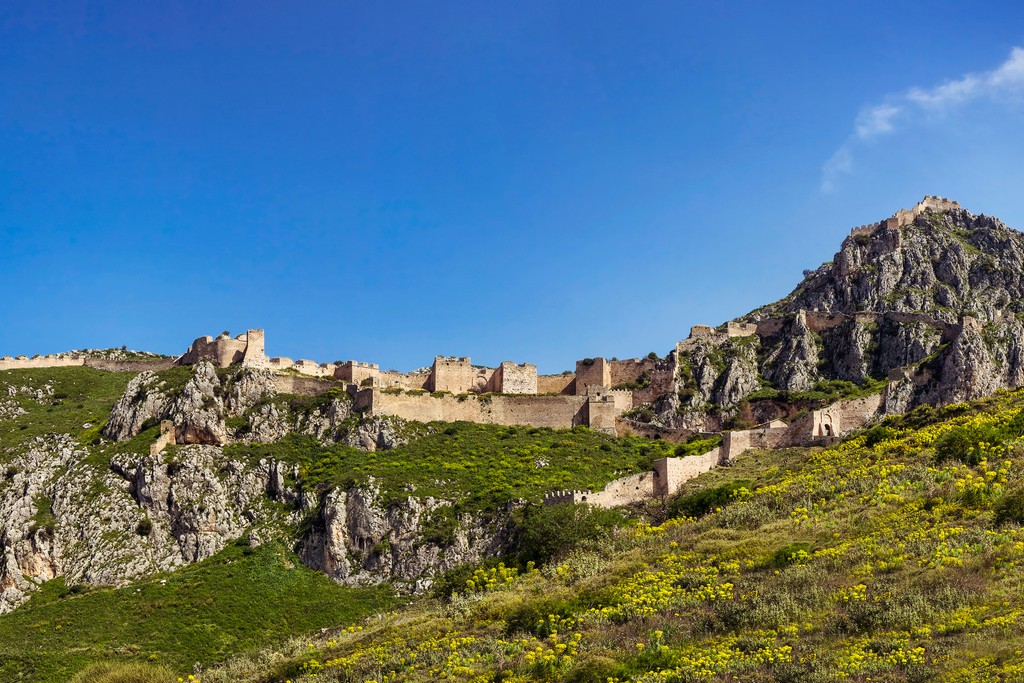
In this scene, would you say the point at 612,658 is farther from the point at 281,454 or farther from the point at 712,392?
the point at 712,392

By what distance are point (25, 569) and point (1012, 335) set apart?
74.3 meters

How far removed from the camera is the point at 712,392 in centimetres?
8188

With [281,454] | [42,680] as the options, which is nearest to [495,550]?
[281,454]

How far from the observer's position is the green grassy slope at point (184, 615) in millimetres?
44531

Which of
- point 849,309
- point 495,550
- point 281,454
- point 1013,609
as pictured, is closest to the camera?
point 1013,609

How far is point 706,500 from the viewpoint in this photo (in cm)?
4597

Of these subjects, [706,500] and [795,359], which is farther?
[795,359]

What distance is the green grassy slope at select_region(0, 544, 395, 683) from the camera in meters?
44.5

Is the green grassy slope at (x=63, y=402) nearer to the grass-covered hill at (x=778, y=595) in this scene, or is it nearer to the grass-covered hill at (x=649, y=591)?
the grass-covered hill at (x=649, y=591)

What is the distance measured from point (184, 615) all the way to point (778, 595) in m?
31.3

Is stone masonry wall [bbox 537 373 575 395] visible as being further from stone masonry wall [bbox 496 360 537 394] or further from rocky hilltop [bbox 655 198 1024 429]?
rocky hilltop [bbox 655 198 1024 429]

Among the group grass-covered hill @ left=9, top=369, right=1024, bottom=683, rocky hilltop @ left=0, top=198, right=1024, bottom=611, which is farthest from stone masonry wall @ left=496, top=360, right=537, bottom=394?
grass-covered hill @ left=9, top=369, right=1024, bottom=683

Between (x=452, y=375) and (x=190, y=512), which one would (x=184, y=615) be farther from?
(x=452, y=375)

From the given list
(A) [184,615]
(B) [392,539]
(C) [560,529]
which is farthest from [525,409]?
(A) [184,615]
